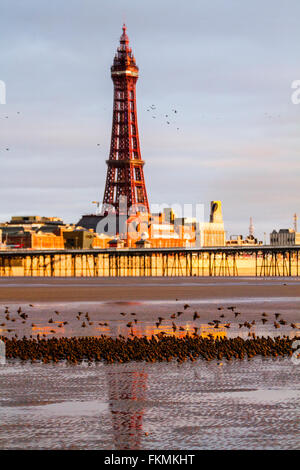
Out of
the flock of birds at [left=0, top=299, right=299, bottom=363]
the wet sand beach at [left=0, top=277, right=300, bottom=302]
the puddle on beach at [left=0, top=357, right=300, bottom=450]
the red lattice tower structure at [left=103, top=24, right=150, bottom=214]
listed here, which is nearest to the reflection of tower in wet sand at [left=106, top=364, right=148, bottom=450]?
the puddle on beach at [left=0, top=357, right=300, bottom=450]

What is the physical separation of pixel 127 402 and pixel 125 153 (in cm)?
16806

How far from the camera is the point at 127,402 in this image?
1373 centimetres

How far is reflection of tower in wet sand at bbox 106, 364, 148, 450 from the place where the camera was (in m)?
11.2

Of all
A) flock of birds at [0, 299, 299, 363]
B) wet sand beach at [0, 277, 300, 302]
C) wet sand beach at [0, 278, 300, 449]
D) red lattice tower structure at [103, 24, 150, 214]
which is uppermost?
red lattice tower structure at [103, 24, 150, 214]

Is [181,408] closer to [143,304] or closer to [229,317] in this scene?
[229,317]

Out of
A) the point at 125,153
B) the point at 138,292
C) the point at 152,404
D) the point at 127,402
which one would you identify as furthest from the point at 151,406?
the point at 125,153

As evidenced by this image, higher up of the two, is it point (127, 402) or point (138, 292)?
point (127, 402)

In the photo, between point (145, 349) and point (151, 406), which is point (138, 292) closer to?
point (145, 349)

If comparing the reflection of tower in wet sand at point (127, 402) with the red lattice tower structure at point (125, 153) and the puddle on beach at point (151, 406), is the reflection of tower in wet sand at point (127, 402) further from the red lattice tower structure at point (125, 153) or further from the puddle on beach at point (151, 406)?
the red lattice tower structure at point (125, 153)

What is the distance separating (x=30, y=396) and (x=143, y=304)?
84.8 ft

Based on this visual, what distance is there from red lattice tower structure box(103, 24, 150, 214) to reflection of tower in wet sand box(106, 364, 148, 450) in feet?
526

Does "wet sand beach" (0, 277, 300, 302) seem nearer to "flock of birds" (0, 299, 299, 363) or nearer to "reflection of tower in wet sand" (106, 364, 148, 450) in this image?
"flock of birds" (0, 299, 299, 363)

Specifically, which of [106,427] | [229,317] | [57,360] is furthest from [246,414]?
[229,317]
